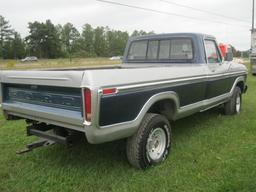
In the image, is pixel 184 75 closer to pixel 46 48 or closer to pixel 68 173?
pixel 68 173

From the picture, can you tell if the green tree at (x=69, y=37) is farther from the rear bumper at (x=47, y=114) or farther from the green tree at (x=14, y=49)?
the rear bumper at (x=47, y=114)

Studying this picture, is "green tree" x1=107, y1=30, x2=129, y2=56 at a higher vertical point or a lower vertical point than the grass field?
higher

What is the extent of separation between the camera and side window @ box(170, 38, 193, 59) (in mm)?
5465

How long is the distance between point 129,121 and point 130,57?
306 cm

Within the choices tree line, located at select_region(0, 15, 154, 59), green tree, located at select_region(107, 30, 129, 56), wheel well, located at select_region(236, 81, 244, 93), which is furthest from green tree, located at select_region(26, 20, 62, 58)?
wheel well, located at select_region(236, 81, 244, 93)

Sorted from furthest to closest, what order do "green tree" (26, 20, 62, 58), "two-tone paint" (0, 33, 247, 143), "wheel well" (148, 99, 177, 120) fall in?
"green tree" (26, 20, 62, 58), "wheel well" (148, 99, 177, 120), "two-tone paint" (0, 33, 247, 143)

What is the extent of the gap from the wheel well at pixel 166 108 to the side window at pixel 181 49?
1307 millimetres

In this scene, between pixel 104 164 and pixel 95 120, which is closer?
pixel 95 120

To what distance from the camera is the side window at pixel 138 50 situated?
20.0 ft

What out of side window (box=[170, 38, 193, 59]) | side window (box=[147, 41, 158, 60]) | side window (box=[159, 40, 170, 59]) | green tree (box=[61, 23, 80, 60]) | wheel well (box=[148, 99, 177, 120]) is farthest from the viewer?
green tree (box=[61, 23, 80, 60])

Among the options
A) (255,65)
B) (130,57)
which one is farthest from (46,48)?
A: (130,57)

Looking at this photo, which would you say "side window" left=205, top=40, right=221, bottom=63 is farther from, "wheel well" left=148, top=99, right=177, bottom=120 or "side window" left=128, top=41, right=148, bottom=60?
"wheel well" left=148, top=99, right=177, bottom=120

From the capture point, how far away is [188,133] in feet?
18.2

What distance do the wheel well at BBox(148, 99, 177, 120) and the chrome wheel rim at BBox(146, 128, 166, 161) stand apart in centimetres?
38
